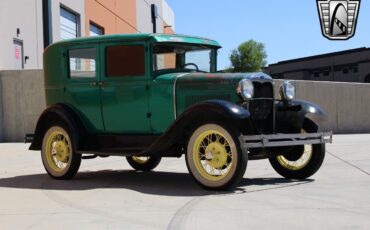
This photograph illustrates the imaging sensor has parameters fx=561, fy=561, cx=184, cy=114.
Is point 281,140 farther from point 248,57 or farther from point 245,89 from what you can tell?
point 248,57

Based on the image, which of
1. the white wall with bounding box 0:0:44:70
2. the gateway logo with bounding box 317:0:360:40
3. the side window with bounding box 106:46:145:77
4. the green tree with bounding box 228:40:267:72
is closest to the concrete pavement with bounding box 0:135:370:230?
the side window with bounding box 106:46:145:77

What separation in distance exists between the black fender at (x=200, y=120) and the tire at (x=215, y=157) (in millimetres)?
102

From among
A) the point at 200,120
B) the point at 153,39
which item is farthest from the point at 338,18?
the point at 200,120

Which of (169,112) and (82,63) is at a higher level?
(82,63)

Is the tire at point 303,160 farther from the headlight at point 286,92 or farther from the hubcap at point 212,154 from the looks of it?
the hubcap at point 212,154

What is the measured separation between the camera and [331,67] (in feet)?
240

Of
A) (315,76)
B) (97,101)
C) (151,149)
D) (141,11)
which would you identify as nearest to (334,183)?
(151,149)

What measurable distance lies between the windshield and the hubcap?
4.37ft

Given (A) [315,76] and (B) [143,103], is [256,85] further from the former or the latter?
(A) [315,76]

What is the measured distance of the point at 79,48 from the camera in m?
8.30

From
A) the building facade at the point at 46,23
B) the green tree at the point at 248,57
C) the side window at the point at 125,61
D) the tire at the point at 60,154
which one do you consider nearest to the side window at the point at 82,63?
the side window at the point at 125,61

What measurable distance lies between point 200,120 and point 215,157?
1.64 ft

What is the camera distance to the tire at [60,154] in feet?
26.5

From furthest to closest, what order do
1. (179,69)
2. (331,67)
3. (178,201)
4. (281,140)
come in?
1. (331,67)
2. (179,69)
3. (281,140)
4. (178,201)
